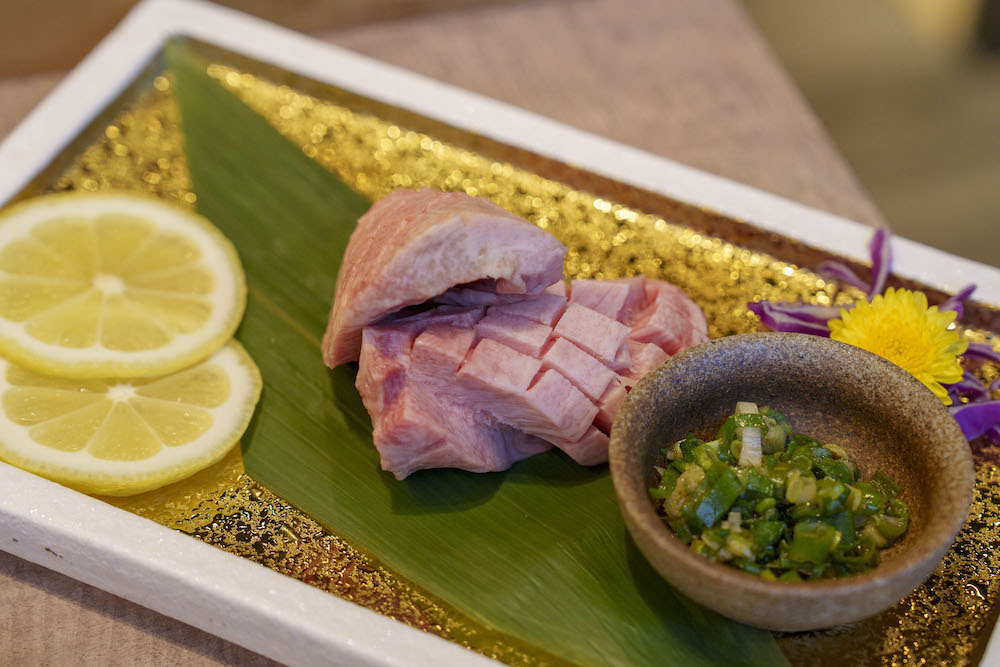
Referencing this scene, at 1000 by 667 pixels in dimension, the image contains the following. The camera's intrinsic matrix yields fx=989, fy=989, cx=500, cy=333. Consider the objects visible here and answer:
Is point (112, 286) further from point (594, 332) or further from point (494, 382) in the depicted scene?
point (594, 332)

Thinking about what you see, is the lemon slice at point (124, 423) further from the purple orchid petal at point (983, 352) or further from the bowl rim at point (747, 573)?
the purple orchid petal at point (983, 352)

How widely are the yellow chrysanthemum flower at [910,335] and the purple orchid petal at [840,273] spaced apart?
0.36 meters

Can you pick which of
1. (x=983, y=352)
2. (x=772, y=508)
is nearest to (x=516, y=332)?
(x=772, y=508)

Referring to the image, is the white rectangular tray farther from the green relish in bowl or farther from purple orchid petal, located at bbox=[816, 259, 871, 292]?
the green relish in bowl

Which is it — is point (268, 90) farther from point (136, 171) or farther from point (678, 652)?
point (678, 652)

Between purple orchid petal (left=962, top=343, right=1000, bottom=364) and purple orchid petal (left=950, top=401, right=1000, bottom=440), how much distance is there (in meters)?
0.24

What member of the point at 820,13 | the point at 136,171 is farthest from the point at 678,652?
the point at 820,13

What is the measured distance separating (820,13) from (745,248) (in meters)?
3.61

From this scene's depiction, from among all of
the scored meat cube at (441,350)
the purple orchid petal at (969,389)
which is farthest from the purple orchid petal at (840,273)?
the scored meat cube at (441,350)

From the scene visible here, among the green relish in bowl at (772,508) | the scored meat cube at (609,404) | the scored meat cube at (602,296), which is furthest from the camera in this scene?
the scored meat cube at (602,296)

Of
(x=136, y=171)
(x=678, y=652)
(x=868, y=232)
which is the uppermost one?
(x=868, y=232)

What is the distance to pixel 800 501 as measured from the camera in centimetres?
249

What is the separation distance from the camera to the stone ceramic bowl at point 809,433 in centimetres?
228

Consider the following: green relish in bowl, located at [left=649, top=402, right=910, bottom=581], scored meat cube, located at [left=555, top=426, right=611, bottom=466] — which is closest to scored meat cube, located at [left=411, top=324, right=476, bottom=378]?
scored meat cube, located at [left=555, top=426, right=611, bottom=466]
